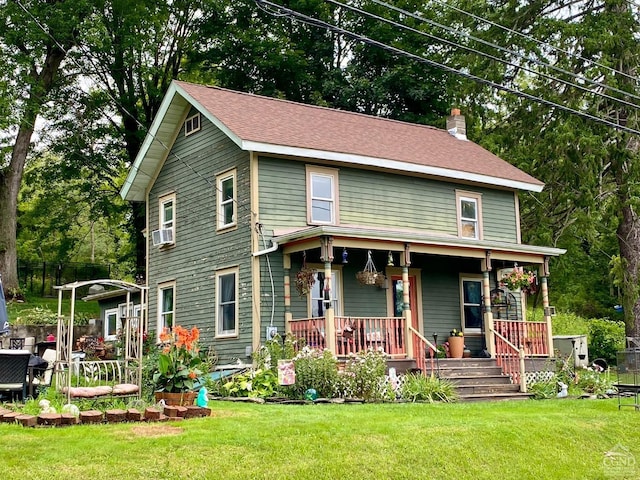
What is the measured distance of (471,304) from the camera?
20.4 m

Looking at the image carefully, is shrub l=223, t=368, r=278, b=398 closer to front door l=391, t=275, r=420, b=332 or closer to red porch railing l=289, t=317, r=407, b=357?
red porch railing l=289, t=317, r=407, b=357

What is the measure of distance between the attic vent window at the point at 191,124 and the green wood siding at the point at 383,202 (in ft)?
10.5

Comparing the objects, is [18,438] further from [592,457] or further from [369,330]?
[369,330]

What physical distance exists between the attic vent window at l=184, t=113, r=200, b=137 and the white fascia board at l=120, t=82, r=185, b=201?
634 millimetres

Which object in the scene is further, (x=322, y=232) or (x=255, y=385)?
(x=322, y=232)

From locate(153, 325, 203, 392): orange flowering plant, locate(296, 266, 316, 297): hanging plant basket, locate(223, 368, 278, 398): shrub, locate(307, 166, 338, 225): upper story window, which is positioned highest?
locate(307, 166, 338, 225): upper story window

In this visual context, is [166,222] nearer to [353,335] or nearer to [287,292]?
[287,292]

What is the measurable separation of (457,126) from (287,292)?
36.2ft

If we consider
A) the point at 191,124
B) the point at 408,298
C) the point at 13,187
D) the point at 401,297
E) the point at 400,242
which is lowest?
the point at 408,298

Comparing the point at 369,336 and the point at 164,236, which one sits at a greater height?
the point at 164,236

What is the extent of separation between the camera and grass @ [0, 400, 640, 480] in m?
8.01

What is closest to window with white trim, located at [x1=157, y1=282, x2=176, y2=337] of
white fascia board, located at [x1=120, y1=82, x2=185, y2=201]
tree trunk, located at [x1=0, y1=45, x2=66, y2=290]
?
white fascia board, located at [x1=120, y1=82, x2=185, y2=201]

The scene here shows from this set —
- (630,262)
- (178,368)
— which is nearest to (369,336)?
(178,368)

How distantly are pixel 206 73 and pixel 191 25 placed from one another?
8.06ft
